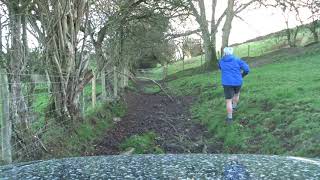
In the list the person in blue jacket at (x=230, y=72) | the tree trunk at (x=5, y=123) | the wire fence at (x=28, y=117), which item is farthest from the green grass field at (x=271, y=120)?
the tree trunk at (x=5, y=123)

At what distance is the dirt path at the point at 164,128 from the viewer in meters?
11.8

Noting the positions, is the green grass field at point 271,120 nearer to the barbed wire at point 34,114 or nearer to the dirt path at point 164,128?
the dirt path at point 164,128

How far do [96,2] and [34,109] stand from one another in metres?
7.08

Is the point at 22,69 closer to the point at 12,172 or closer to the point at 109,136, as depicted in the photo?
the point at 109,136

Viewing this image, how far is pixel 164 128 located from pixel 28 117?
243 inches

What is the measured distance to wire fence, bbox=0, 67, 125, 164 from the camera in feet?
26.0

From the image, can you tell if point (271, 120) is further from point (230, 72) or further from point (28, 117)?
point (28, 117)

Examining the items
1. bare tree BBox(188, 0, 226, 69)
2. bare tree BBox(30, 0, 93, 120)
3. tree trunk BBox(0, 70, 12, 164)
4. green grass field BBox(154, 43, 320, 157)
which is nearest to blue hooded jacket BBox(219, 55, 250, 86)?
green grass field BBox(154, 43, 320, 157)

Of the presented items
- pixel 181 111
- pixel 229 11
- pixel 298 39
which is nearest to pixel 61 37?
pixel 181 111

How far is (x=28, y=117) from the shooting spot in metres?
9.08

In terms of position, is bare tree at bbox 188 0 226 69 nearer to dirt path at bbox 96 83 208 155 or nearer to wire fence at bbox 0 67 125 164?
dirt path at bbox 96 83 208 155

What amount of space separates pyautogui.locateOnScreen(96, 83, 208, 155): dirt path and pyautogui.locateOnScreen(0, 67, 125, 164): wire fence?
131 centimetres

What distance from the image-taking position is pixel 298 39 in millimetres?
52625

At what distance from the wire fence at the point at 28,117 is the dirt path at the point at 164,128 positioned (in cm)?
131
